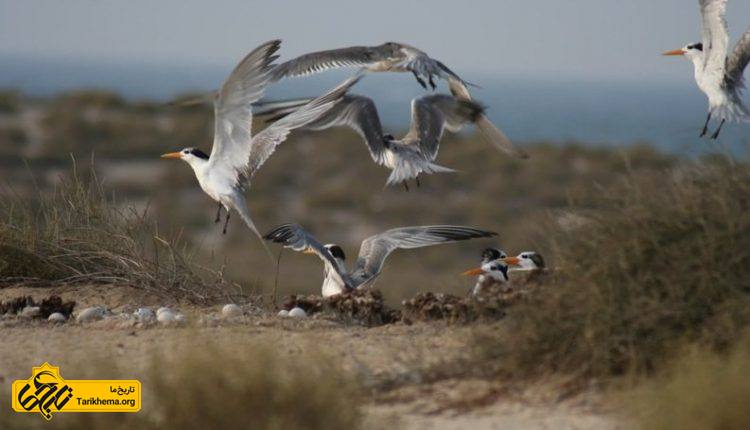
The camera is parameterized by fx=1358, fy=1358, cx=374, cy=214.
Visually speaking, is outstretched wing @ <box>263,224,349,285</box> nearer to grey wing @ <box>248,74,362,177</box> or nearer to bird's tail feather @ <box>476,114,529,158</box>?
grey wing @ <box>248,74,362,177</box>

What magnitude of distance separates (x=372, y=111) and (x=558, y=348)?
17.3 feet

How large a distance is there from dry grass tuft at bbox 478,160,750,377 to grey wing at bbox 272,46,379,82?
5.55 m

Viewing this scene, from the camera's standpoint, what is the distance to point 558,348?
22.9ft

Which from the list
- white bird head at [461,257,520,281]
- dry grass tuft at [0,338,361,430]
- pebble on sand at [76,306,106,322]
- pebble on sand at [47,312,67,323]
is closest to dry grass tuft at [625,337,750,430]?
dry grass tuft at [0,338,361,430]

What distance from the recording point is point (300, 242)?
376 inches

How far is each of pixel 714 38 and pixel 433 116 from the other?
2.51 m

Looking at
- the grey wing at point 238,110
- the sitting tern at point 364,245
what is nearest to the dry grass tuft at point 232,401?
the sitting tern at point 364,245

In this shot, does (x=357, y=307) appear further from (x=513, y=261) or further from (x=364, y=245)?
(x=513, y=261)

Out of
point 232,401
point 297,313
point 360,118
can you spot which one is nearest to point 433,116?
point 360,118

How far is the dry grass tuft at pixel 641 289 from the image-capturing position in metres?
6.80

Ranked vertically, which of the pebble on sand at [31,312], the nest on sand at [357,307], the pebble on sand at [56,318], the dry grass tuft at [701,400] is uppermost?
the dry grass tuft at [701,400]

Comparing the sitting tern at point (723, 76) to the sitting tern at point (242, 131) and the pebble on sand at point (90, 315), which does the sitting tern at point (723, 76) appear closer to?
the sitting tern at point (242, 131)

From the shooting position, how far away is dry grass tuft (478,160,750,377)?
6801mm

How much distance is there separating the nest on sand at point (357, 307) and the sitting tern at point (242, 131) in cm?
98
